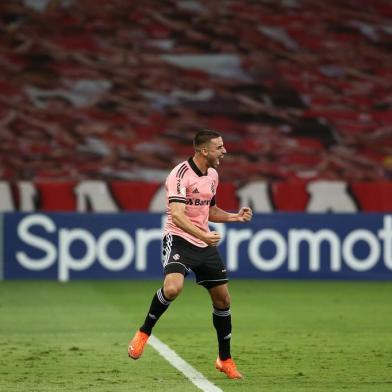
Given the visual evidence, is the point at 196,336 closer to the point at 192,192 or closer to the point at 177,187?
the point at 192,192

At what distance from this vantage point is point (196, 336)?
11039 millimetres

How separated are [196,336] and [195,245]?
111 inches

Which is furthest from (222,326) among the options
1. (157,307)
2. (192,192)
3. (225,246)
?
(225,246)

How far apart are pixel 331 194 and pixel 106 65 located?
681cm

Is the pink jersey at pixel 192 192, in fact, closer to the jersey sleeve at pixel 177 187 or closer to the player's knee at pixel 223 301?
the jersey sleeve at pixel 177 187

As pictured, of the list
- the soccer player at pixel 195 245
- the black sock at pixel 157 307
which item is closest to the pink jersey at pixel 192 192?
the soccer player at pixel 195 245

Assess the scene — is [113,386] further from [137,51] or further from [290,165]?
[137,51]

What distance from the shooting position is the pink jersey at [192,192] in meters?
8.31

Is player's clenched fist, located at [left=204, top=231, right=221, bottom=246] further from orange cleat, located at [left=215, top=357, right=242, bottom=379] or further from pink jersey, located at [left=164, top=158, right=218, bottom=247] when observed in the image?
orange cleat, located at [left=215, top=357, right=242, bottom=379]

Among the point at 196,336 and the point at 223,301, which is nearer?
the point at 223,301

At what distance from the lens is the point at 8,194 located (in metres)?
19.8

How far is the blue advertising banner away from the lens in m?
17.7

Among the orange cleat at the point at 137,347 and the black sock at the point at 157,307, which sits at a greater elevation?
the black sock at the point at 157,307

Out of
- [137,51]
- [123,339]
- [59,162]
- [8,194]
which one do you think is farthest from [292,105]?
[123,339]
